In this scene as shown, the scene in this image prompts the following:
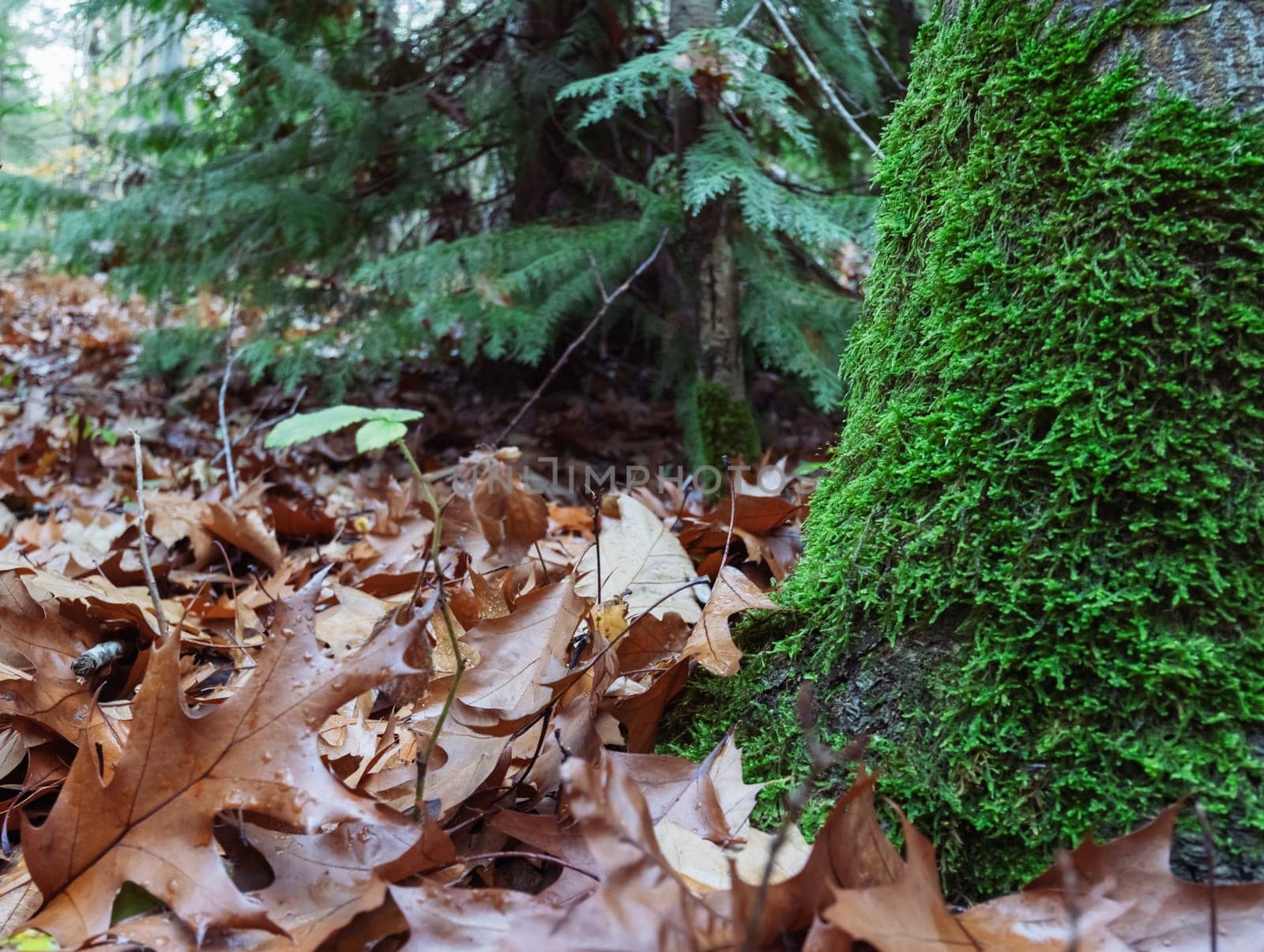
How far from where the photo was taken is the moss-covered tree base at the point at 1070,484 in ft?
2.82

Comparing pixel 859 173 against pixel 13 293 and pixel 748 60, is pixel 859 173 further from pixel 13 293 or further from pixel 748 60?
pixel 13 293

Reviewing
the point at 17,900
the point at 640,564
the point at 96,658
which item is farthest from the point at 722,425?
the point at 17,900

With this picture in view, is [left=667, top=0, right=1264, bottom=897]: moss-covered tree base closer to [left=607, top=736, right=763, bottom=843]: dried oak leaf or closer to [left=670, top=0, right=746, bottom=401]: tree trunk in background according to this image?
[left=607, top=736, right=763, bottom=843]: dried oak leaf

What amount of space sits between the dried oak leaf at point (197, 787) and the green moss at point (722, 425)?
3.01 meters

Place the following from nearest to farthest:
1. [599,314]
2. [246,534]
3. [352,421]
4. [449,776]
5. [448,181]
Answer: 1. [449,776]
2. [352,421]
3. [246,534]
4. [599,314]
5. [448,181]

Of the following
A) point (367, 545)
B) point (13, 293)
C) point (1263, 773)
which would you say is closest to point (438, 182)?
point (367, 545)

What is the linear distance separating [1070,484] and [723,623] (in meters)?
0.55

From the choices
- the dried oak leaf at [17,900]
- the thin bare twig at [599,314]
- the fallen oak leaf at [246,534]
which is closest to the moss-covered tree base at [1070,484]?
the dried oak leaf at [17,900]

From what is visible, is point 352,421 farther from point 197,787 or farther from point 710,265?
point 710,265

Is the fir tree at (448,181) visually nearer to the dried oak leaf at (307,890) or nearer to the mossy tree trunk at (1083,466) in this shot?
the mossy tree trunk at (1083,466)

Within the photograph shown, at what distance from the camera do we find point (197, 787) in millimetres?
958

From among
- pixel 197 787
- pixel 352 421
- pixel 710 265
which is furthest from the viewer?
pixel 710 265

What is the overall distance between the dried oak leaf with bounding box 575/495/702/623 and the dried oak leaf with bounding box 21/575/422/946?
0.68 metres

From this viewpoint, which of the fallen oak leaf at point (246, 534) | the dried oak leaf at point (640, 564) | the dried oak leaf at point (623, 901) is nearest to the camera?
the dried oak leaf at point (623, 901)
